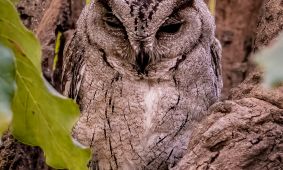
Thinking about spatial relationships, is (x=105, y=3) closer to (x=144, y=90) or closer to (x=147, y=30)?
(x=147, y=30)

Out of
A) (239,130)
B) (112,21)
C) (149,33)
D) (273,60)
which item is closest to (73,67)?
(112,21)

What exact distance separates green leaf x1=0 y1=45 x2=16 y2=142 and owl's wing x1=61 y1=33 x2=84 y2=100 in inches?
68.2

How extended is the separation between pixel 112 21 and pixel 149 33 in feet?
0.62

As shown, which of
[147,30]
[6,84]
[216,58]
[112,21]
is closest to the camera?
[6,84]

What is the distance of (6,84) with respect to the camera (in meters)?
0.66

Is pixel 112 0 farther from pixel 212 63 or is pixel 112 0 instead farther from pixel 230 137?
pixel 230 137

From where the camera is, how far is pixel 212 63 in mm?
2453

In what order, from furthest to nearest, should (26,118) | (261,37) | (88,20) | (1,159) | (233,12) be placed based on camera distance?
(233,12), (1,159), (88,20), (261,37), (26,118)

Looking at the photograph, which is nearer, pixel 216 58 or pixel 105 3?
pixel 105 3

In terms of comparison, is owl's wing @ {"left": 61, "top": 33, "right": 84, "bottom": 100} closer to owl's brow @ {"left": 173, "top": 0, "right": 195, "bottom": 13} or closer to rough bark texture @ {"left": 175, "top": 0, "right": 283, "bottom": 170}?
owl's brow @ {"left": 173, "top": 0, "right": 195, "bottom": 13}

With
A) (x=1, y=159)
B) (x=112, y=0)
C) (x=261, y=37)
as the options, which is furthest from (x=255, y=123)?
(x=1, y=159)

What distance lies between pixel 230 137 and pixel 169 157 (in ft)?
2.08

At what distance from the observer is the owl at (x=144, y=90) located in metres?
2.29

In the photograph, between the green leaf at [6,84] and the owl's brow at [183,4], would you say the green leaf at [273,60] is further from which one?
the owl's brow at [183,4]
